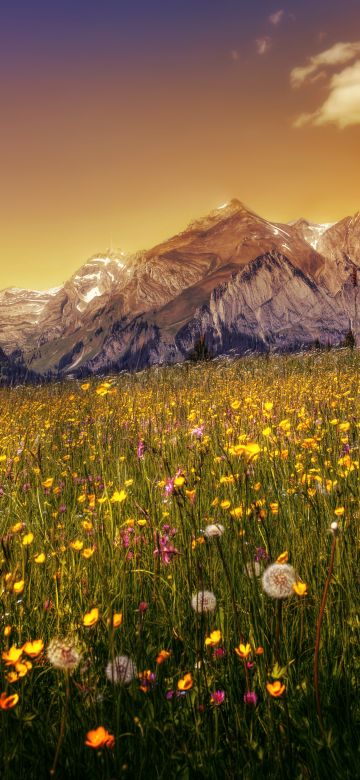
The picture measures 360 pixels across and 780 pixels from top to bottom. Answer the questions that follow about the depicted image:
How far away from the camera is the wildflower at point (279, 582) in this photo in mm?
1523

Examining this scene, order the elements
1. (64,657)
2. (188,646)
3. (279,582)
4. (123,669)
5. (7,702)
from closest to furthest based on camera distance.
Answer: (7,702) → (64,657) → (279,582) → (123,669) → (188,646)

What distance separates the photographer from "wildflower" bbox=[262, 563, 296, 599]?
1.52 meters

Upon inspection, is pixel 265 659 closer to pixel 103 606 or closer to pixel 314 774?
pixel 314 774

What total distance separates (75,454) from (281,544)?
4.10m

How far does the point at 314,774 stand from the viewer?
5.00ft

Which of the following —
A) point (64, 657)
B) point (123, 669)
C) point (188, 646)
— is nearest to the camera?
point (64, 657)

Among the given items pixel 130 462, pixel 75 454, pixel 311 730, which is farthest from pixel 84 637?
pixel 75 454

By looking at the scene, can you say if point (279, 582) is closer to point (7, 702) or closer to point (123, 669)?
point (123, 669)

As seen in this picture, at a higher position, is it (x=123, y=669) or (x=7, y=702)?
(x=7, y=702)

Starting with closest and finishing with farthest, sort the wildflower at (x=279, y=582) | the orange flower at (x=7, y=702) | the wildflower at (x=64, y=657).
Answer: the orange flower at (x=7, y=702), the wildflower at (x=64, y=657), the wildflower at (x=279, y=582)

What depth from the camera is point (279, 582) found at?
62.2 inches

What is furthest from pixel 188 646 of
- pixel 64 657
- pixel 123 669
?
pixel 64 657

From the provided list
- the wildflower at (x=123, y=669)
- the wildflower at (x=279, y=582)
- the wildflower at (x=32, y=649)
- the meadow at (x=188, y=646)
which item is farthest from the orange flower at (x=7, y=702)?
the wildflower at (x=279, y=582)

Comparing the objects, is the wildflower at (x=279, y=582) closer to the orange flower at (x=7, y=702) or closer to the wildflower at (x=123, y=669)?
the wildflower at (x=123, y=669)
